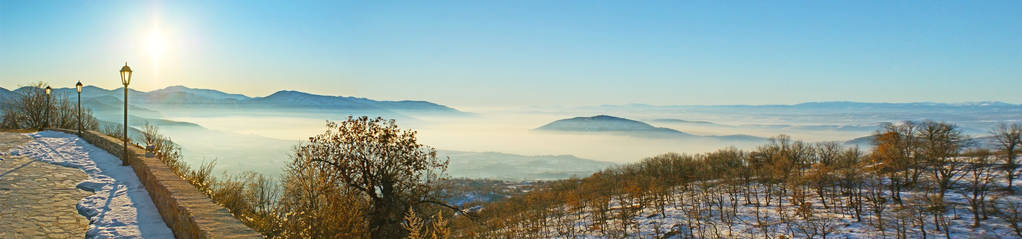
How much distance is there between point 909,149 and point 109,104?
177 m

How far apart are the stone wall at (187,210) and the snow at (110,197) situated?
0.16 m

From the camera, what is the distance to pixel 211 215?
184 inches

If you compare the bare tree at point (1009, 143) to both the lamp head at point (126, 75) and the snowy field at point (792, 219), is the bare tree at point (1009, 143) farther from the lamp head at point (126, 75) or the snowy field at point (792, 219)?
the lamp head at point (126, 75)

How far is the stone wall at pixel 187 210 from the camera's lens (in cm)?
424

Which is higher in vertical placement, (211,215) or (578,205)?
(211,215)

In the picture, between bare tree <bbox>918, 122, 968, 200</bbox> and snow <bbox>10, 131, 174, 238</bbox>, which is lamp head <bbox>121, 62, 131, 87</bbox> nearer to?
snow <bbox>10, 131, 174, 238</bbox>

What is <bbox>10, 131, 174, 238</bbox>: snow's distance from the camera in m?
5.31

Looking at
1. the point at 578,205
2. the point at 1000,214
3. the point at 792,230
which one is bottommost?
the point at 578,205

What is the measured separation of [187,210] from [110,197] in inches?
139

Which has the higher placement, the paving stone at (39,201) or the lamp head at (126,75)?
the lamp head at (126,75)

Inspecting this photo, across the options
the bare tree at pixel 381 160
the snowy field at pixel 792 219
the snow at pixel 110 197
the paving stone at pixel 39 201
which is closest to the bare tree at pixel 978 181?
the snowy field at pixel 792 219

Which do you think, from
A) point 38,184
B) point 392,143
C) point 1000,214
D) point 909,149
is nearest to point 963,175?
point 1000,214

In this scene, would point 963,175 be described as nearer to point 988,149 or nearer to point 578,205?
point 988,149

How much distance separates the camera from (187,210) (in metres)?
4.74
